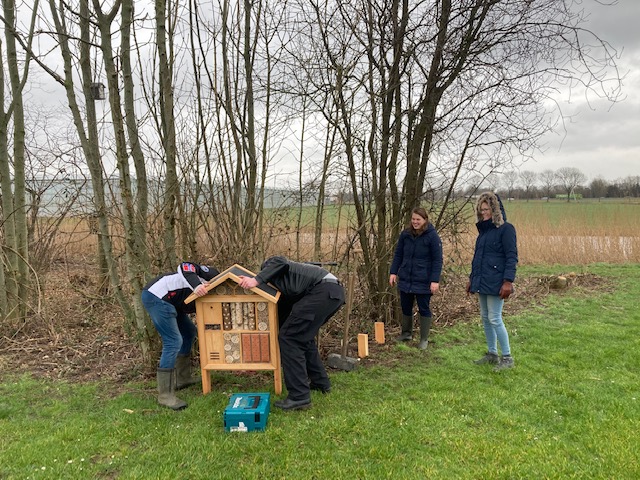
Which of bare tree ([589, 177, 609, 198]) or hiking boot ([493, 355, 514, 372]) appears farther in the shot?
bare tree ([589, 177, 609, 198])

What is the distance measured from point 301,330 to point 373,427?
0.97 metres

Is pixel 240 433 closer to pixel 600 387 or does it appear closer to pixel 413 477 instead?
pixel 413 477

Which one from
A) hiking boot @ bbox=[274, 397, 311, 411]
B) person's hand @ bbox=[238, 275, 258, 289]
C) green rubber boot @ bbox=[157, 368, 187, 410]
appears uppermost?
person's hand @ bbox=[238, 275, 258, 289]

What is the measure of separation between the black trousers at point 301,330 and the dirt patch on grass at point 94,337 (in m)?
1.43

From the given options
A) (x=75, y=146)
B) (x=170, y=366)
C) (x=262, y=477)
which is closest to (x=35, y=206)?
(x=75, y=146)

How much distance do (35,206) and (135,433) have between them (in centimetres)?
498

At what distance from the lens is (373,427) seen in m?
3.55

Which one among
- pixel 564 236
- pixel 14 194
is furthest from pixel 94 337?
pixel 564 236

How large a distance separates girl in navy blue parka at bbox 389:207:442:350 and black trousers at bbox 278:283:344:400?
186 centimetres

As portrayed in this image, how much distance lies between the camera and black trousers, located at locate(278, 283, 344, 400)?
12.6ft

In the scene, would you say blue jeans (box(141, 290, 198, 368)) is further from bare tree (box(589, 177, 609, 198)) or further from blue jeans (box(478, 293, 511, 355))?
bare tree (box(589, 177, 609, 198))

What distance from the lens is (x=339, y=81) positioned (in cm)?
545

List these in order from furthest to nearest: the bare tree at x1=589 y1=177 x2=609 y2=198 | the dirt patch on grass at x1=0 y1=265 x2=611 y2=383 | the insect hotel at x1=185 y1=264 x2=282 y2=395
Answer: the bare tree at x1=589 y1=177 x2=609 y2=198 < the dirt patch on grass at x1=0 y1=265 x2=611 y2=383 < the insect hotel at x1=185 y1=264 x2=282 y2=395

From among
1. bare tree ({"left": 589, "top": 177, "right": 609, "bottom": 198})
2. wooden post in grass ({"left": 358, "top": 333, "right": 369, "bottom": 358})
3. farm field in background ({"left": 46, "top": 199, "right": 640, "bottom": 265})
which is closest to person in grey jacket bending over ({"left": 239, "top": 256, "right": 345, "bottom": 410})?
wooden post in grass ({"left": 358, "top": 333, "right": 369, "bottom": 358})
